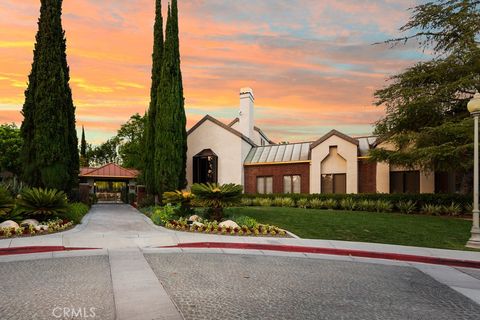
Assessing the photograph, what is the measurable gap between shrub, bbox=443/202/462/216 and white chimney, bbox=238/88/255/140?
1620 centimetres

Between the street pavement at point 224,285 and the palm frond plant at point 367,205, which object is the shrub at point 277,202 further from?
the street pavement at point 224,285

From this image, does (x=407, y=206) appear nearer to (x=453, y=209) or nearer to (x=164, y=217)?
(x=453, y=209)

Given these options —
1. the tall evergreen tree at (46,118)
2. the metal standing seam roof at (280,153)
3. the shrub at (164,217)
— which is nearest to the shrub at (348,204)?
the metal standing seam roof at (280,153)

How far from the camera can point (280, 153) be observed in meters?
30.0

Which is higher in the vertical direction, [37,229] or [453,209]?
[37,229]

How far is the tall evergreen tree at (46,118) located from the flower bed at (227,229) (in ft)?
23.0

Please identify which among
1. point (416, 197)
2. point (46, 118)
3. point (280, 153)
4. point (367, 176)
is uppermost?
point (46, 118)

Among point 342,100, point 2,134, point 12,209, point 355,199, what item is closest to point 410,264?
point 12,209

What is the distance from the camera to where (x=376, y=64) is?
21.9 m

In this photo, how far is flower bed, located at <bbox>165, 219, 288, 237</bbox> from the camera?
13.1m

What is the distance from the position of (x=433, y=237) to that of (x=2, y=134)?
193 ft

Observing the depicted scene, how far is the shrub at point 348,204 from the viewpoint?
22.7 m

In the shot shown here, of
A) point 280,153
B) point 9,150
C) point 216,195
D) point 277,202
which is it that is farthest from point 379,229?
point 9,150

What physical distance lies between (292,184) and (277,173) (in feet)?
4.51
